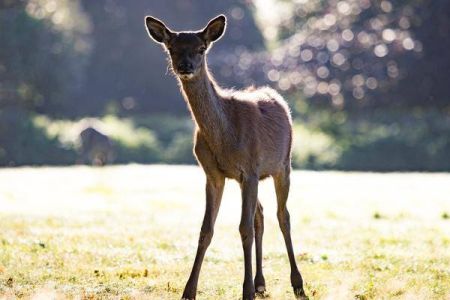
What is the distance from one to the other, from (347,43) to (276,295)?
119 ft

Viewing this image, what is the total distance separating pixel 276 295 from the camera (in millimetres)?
9734

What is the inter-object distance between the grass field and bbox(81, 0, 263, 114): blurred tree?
33.3 metres

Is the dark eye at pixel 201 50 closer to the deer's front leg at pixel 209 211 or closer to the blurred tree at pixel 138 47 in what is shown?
the deer's front leg at pixel 209 211

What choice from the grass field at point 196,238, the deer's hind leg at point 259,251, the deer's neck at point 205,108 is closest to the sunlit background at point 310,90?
the grass field at point 196,238

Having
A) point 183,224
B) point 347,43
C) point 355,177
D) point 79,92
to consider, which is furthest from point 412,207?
point 79,92

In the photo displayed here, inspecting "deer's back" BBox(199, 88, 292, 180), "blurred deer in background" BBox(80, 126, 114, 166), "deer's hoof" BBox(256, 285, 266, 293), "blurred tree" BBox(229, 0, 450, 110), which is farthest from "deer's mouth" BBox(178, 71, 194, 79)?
"blurred tree" BBox(229, 0, 450, 110)

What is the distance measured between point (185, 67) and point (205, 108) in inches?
23.7

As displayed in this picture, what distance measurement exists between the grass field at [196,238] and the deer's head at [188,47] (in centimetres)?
231

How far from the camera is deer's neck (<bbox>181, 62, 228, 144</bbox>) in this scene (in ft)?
30.9

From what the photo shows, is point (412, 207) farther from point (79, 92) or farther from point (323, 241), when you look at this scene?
point (79, 92)

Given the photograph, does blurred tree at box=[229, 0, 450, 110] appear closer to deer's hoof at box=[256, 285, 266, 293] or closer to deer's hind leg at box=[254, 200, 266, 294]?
deer's hind leg at box=[254, 200, 266, 294]

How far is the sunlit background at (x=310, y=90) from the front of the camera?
39.2 meters

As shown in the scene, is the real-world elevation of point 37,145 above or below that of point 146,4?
below

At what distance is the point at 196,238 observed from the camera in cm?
1485
